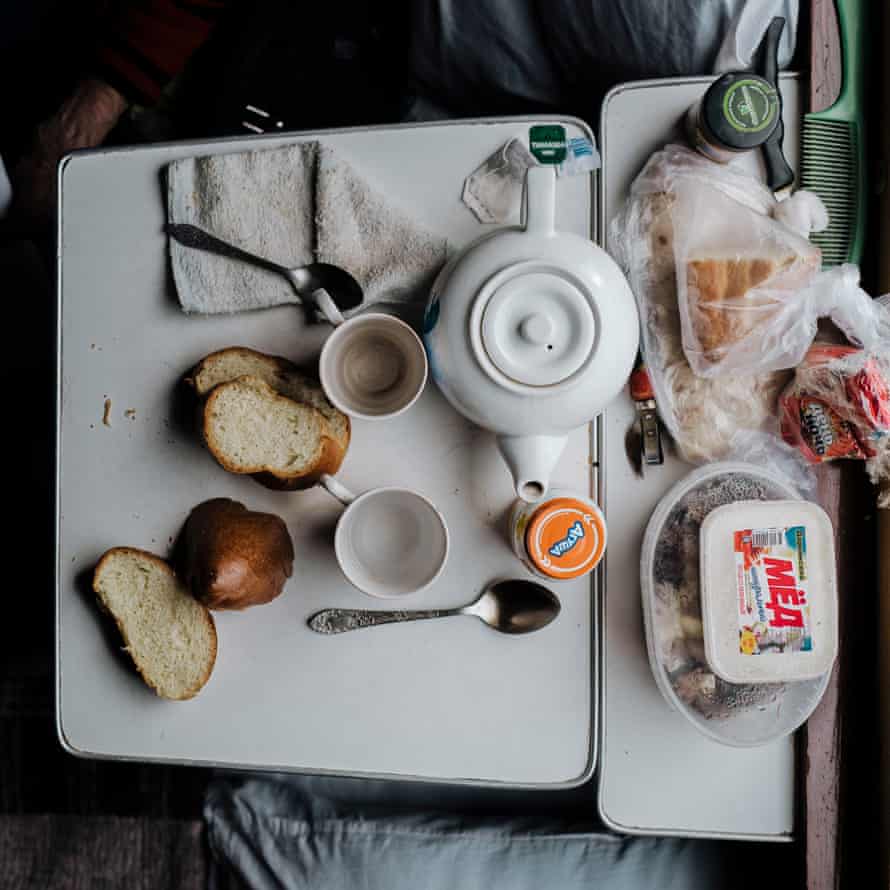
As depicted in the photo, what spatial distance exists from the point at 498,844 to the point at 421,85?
104cm

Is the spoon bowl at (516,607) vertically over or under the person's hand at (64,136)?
under

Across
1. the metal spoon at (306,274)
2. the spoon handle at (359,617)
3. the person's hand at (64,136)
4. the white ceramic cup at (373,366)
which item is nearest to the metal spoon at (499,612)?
the spoon handle at (359,617)

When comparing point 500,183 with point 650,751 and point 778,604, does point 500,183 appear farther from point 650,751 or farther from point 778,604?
point 650,751

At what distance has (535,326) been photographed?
2.44 ft

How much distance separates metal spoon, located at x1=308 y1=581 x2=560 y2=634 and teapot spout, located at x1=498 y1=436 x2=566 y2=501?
5.6 inches

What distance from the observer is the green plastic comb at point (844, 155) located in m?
0.92

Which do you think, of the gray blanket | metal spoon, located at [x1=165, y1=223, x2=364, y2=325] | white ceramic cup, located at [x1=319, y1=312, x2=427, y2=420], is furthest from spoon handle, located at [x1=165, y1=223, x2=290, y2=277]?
the gray blanket

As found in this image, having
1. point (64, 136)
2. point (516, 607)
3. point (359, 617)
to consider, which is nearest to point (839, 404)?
point (516, 607)

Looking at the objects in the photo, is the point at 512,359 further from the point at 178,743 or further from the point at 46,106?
the point at 46,106

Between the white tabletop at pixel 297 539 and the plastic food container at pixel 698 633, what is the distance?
0.27 feet

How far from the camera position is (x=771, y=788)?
3.09ft

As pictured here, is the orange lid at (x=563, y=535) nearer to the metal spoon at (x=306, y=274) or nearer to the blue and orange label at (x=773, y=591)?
the blue and orange label at (x=773, y=591)

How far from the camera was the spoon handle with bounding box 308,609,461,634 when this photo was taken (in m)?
0.92

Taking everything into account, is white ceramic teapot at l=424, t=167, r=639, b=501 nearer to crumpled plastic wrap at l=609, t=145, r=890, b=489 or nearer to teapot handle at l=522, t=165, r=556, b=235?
teapot handle at l=522, t=165, r=556, b=235
